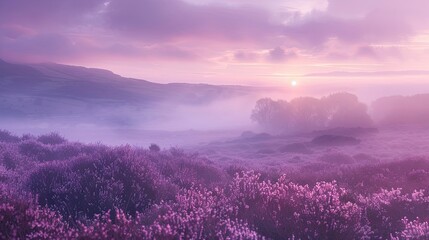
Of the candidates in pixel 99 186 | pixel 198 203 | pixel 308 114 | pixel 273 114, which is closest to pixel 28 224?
pixel 198 203

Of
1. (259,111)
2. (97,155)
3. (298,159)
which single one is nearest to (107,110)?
(259,111)

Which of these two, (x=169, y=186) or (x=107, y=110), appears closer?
(x=169, y=186)

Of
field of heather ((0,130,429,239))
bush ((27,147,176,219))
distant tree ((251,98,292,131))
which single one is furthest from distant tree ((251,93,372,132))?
bush ((27,147,176,219))

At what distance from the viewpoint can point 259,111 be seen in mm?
67312

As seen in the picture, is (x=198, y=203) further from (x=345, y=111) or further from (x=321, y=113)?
(x=321, y=113)

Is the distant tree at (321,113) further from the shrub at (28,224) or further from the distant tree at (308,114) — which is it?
the shrub at (28,224)

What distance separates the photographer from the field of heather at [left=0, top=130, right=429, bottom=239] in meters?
5.18

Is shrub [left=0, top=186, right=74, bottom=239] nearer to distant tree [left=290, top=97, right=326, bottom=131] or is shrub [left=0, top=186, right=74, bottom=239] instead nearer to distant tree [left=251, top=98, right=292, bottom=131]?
distant tree [left=290, top=97, right=326, bottom=131]

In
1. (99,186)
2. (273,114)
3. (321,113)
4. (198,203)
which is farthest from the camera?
(273,114)

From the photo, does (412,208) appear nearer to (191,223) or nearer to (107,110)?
(191,223)

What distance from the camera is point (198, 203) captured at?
656 cm

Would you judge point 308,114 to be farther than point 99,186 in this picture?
Yes

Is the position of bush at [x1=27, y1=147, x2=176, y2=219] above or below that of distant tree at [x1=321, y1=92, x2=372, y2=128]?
below

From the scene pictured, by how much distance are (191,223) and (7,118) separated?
175633mm
